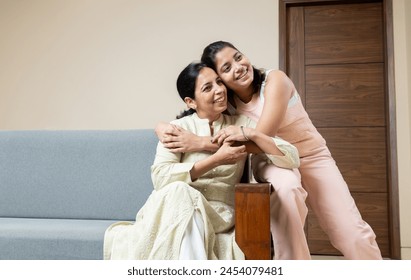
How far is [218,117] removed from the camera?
177cm

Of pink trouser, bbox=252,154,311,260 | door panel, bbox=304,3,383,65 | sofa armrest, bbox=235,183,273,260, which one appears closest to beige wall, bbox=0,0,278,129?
door panel, bbox=304,3,383,65

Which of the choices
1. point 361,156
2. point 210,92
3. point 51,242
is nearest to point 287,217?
point 210,92

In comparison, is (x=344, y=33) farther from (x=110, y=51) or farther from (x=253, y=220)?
(x=253, y=220)

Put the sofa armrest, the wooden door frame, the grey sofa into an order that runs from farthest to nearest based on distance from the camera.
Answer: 1. the wooden door frame
2. the grey sofa
3. the sofa armrest

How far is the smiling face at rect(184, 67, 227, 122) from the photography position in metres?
1.67

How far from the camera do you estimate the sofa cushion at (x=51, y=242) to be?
5.39ft

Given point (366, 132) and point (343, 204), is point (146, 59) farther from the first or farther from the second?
point (343, 204)

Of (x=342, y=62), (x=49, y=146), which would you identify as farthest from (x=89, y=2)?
(x=342, y=62)

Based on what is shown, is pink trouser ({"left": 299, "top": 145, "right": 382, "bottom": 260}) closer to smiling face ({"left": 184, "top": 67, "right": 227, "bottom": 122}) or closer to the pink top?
the pink top

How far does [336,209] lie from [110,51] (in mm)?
2320

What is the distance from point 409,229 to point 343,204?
5.11ft

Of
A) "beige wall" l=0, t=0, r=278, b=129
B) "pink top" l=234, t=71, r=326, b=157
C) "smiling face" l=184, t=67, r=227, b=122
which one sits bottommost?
"pink top" l=234, t=71, r=326, b=157

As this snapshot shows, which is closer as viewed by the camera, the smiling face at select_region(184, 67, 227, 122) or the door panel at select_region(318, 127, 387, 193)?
the smiling face at select_region(184, 67, 227, 122)
